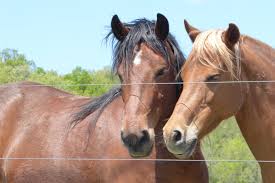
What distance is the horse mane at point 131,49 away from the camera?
4320 mm

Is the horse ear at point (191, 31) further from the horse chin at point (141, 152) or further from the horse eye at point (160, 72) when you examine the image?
the horse chin at point (141, 152)

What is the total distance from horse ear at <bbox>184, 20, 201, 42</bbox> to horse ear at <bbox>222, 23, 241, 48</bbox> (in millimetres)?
446

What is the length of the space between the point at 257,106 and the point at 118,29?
4.69 ft

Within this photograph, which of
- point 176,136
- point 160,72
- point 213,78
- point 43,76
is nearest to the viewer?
point 176,136

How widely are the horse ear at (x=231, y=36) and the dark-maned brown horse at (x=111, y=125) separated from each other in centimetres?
67

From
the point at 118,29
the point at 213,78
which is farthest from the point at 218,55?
the point at 118,29

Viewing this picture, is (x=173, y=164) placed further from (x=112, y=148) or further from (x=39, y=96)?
(x=39, y=96)

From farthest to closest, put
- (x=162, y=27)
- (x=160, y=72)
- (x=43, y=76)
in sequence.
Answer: (x=43, y=76)
(x=162, y=27)
(x=160, y=72)

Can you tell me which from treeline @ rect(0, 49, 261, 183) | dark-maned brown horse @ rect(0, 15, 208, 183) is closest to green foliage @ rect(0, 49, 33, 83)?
treeline @ rect(0, 49, 261, 183)

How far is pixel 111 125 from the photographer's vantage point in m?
4.58

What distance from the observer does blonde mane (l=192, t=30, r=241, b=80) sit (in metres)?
3.71

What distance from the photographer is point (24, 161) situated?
4.98 meters

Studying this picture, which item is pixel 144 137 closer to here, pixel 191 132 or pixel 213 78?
pixel 191 132

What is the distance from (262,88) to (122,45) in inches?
49.0
